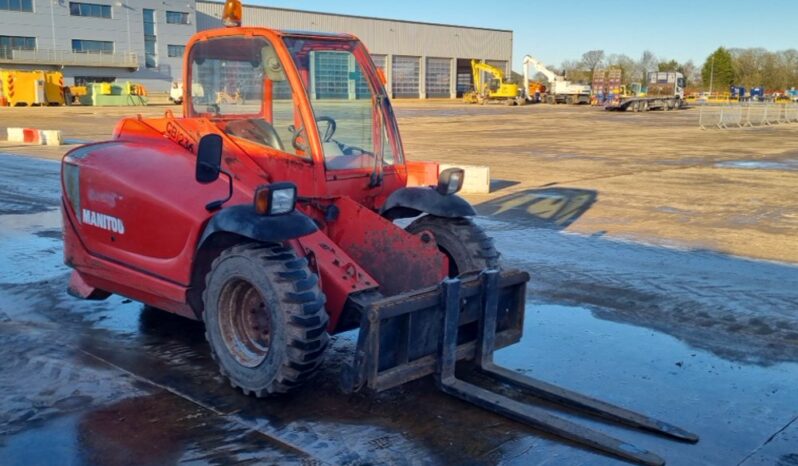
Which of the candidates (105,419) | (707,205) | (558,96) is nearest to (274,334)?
(105,419)

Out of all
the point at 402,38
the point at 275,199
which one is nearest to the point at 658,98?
the point at 402,38

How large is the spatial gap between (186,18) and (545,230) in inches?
2873

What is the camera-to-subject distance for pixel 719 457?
13.8 ft

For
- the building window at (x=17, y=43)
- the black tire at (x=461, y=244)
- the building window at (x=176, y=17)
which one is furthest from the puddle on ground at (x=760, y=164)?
the building window at (x=176, y=17)

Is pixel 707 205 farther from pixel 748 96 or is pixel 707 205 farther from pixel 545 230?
pixel 748 96

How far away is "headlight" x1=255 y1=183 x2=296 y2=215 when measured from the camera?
14.6 ft

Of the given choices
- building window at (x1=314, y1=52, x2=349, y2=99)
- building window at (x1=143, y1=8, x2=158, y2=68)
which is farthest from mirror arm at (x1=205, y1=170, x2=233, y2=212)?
building window at (x1=143, y1=8, x2=158, y2=68)

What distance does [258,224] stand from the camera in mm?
4488

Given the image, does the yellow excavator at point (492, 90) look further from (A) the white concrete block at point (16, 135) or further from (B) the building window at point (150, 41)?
(A) the white concrete block at point (16, 135)

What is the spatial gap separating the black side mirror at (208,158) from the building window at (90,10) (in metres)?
73.5

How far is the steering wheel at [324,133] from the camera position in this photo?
5.34 meters

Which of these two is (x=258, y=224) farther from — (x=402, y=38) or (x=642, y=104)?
(x=402, y=38)

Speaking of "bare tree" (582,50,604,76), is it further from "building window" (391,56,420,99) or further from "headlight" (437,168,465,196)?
"headlight" (437,168,465,196)

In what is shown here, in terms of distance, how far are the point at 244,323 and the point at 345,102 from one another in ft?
5.67
